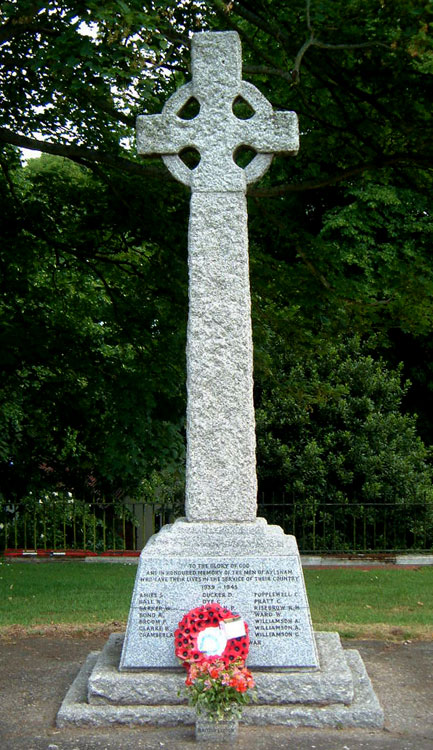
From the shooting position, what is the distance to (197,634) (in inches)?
209

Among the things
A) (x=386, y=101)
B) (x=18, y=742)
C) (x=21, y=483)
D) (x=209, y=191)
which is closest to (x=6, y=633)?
(x=18, y=742)

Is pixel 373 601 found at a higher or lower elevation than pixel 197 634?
lower

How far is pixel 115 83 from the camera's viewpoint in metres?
9.67

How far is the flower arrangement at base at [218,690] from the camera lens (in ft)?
16.1

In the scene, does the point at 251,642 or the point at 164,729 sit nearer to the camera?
the point at 164,729

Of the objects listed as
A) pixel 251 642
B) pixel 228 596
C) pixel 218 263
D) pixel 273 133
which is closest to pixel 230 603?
pixel 228 596

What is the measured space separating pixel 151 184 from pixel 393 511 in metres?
7.73

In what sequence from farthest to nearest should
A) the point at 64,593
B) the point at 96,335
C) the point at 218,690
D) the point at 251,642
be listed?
the point at 96,335 → the point at 64,593 → the point at 251,642 → the point at 218,690

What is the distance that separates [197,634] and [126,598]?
5622 millimetres

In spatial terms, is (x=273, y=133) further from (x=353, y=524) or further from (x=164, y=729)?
(x=353, y=524)

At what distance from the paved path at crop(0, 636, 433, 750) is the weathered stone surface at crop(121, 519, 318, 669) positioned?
19.2 inches

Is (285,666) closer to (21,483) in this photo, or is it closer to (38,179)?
(38,179)

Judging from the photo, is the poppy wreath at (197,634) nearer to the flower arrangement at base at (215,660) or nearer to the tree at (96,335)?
the flower arrangement at base at (215,660)

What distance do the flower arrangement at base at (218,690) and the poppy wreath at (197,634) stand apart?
21cm
